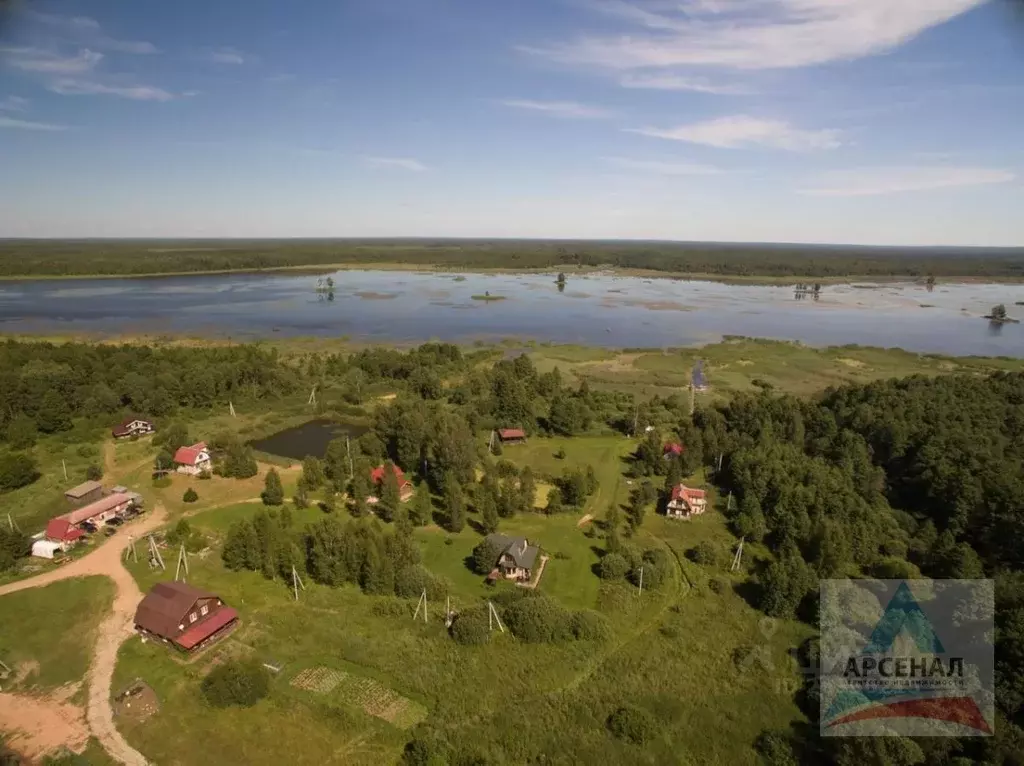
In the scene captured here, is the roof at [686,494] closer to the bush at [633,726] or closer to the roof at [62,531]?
the bush at [633,726]

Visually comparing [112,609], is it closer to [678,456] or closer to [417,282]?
[678,456]

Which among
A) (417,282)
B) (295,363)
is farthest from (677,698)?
(417,282)

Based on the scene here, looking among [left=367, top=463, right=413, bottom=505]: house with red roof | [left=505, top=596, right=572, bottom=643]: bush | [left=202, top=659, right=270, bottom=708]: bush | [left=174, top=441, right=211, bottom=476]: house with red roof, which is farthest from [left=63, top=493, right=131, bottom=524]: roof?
[left=505, top=596, right=572, bottom=643]: bush

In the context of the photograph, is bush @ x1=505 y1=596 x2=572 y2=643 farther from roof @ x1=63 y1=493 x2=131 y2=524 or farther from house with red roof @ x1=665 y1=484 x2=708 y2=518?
roof @ x1=63 y1=493 x2=131 y2=524

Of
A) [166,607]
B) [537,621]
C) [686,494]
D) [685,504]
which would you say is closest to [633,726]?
[537,621]

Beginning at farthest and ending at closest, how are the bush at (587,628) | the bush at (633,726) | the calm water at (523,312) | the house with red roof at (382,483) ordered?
the calm water at (523,312) < the house with red roof at (382,483) < the bush at (587,628) < the bush at (633,726)
